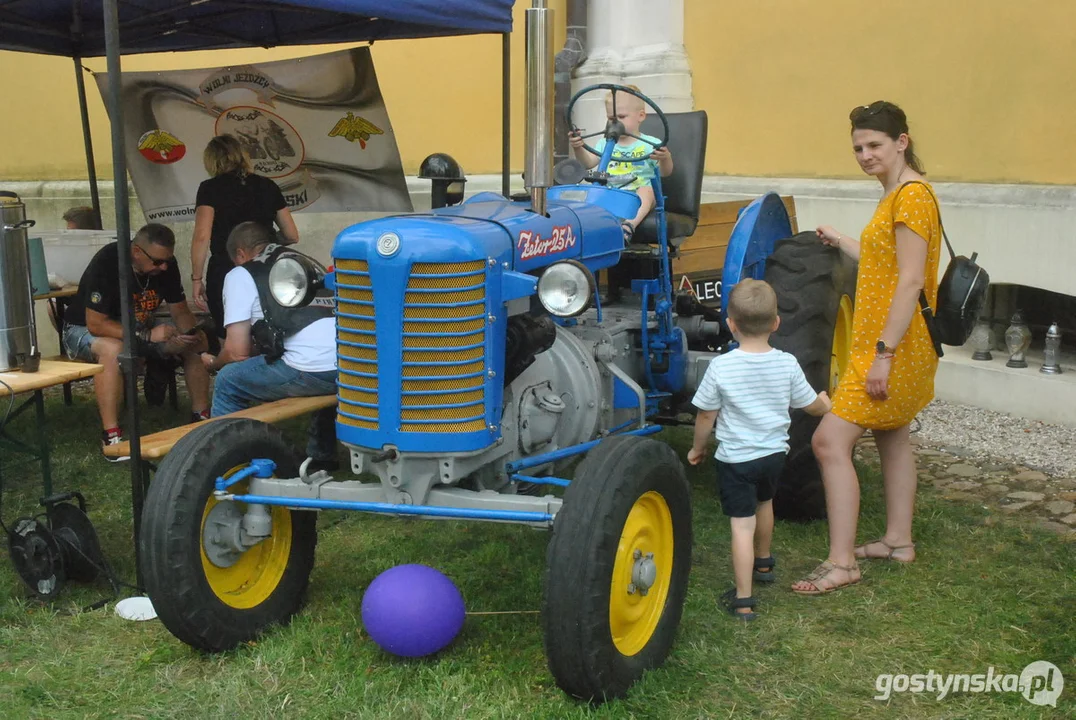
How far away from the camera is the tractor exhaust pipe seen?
3482 millimetres

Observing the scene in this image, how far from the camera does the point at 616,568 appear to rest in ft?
9.80

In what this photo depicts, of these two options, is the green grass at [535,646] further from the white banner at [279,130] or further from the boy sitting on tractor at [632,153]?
the white banner at [279,130]

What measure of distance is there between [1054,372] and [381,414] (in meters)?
4.21

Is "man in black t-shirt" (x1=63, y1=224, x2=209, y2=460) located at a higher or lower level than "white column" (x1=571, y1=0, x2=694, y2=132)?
lower

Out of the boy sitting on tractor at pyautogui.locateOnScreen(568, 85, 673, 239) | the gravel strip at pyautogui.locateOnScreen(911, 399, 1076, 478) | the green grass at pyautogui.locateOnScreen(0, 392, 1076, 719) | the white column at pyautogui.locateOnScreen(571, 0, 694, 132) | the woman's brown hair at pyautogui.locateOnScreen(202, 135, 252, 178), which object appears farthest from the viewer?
the white column at pyautogui.locateOnScreen(571, 0, 694, 132)

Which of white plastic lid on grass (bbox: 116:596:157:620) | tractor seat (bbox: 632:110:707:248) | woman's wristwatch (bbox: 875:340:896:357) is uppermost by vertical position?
tractor seat (bbox: 632:110:707:248)

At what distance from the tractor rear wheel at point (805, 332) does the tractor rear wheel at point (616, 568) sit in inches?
44.0

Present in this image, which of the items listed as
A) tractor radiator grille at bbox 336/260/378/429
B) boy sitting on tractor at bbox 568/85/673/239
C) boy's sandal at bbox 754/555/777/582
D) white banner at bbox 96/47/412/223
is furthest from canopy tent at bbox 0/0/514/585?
boy's sandal at bbox 754/555/777/582

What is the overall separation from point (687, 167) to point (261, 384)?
2.19 metres

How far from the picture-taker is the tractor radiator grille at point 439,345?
323cm

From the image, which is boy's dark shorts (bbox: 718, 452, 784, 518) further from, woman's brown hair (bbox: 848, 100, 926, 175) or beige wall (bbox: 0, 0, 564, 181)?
beige wall (bbox: 0, 0, 564, 181)

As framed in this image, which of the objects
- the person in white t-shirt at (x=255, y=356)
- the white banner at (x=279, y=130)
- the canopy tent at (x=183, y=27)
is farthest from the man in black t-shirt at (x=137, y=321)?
the white banner at (x=279, y=130)

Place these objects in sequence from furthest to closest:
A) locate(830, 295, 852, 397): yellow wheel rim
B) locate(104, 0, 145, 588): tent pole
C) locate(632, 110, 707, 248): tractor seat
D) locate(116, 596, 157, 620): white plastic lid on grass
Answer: locate(632, 110, 707, 248): tractor seat, locate(830, 295, 852, 397): yellow wheel rim, locate(116, 596, 157, 620): white plastic lid on grass, locate(104, 0, 145, 588): tent pole

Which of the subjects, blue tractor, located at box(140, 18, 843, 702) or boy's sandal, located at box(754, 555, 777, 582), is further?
boy's sandal, located at box(754, 555, 777, 582)
